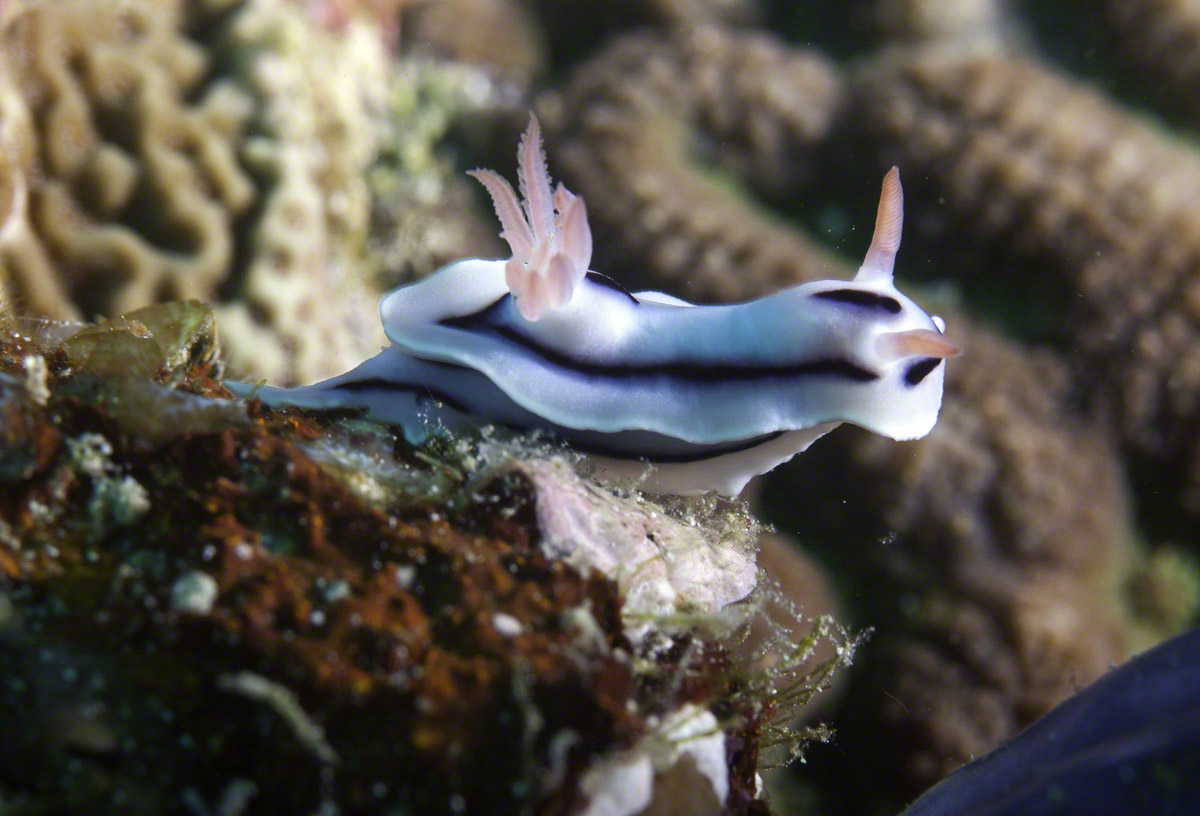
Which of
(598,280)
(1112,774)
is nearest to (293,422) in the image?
(598,280)

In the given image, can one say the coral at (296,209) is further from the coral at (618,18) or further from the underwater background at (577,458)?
the coral at (618,18)

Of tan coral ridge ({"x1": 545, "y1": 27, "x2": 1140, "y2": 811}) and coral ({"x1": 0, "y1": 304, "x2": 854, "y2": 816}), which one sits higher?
coral ({"x1": 0, "y1": 304, "x2": 854, "y2": 816})

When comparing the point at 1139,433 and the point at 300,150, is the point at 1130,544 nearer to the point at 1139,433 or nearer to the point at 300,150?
the point at 1139,433

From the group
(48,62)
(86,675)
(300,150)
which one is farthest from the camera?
(300,150)

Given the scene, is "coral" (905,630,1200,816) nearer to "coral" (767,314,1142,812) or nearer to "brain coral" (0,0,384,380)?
"coral" (767,314,1142,812)

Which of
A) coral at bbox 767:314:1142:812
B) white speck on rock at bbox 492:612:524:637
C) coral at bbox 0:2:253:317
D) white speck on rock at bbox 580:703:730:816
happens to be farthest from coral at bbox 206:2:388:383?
white speck on rock at bbox 580:703:730:816

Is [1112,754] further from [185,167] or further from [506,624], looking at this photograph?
[185,167]
